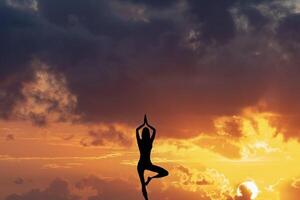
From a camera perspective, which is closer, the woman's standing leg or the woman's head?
the woman's head

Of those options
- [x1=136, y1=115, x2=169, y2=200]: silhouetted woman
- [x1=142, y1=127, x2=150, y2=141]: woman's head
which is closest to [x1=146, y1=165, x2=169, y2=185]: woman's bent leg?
[x1=136, y1=115, x2=169, y2=200]: silhouetted woman

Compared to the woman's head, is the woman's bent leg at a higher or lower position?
lower

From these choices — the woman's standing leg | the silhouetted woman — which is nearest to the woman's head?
the silhouetted woman

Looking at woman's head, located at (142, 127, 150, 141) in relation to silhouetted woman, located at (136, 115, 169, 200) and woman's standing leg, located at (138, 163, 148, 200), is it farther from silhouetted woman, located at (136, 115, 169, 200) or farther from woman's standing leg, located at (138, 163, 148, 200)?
woman's standing leg, located at (138, 163, 148, 200)

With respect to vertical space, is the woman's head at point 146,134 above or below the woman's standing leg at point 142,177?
above

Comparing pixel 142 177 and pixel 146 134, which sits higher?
pixel 146 134

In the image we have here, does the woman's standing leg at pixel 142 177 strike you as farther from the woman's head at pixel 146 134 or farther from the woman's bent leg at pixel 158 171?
the woman's head at pixel 146 134

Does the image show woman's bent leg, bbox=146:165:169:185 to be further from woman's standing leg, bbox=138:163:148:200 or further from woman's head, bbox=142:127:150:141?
woman's head, bbox=142:127:150:141

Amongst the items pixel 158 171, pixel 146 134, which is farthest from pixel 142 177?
pixel 146 134

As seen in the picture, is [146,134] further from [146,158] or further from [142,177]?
[142,177]

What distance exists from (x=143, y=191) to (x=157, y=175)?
1.54 meters

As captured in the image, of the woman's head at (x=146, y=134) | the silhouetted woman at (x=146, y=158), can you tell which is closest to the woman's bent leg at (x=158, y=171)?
the silhouetted woman at (x=146, y=158)

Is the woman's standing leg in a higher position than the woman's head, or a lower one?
lower

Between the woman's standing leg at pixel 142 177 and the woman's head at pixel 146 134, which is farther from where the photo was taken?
the woman's standing leg at pixel 142 177
